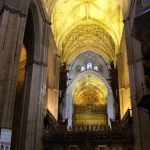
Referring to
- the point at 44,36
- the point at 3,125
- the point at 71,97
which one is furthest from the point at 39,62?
the point at 71,97

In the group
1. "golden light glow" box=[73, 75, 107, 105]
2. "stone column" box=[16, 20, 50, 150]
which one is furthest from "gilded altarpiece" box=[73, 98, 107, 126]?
"stone column" box=[16, 20, 50, 150]

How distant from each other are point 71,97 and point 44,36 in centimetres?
1657

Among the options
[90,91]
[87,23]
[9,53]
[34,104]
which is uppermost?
[87,23]

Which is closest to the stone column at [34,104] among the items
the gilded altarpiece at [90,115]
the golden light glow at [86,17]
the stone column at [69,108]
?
the golden light glow at [86,17]

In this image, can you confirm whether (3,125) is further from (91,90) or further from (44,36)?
(91,90)

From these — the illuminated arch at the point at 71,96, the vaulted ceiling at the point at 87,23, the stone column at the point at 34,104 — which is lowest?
the stone column at the point at 34,104

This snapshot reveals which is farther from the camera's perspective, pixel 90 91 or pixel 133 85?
pixel 90 91

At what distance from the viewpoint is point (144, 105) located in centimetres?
1038

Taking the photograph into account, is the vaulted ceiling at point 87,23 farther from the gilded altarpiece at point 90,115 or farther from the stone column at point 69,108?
the gilded altarpiece at point 90,115

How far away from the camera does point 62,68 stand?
22438 millimetres

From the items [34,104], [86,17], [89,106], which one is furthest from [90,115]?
[34,104]

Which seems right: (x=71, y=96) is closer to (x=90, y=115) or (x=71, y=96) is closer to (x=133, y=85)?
(x=90, y=115)

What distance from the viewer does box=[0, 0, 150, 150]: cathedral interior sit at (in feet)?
33.7

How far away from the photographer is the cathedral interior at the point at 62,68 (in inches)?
404
